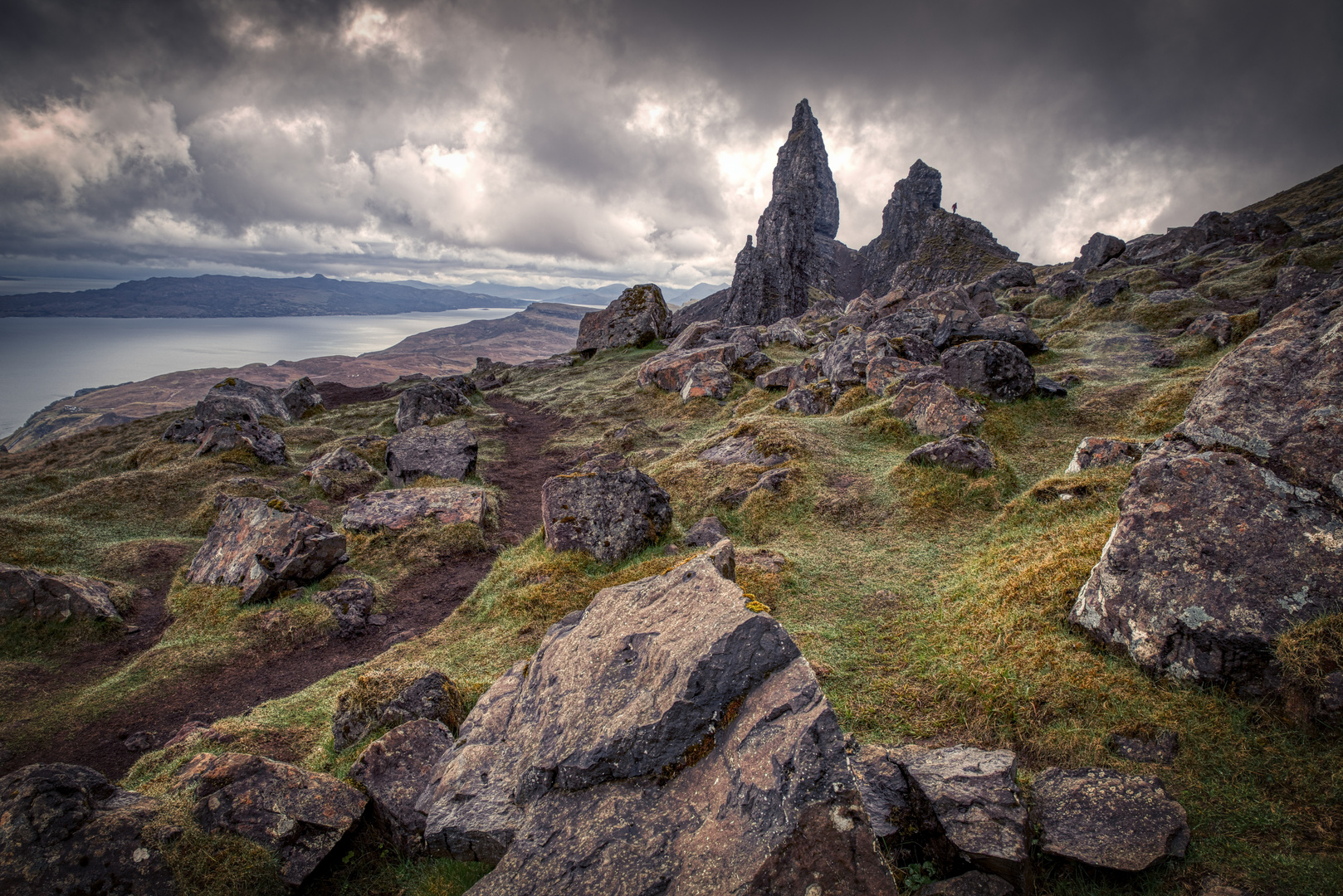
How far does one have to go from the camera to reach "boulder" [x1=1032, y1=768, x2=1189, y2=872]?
4.87 m

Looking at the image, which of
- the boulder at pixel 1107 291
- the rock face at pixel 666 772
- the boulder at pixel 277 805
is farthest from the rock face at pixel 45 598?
the boulder at pixel 1107 291

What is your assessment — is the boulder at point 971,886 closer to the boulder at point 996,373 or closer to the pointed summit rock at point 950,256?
the boulder at point 996,373

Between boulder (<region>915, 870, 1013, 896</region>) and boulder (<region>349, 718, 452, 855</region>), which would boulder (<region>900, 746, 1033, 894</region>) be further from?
boulder (<region>349, 718, 452, 855</region>)

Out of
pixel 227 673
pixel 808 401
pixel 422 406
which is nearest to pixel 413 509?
pixel 227 673

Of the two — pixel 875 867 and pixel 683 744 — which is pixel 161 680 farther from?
pixel 875 867

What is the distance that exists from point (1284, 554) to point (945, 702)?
4.58 m

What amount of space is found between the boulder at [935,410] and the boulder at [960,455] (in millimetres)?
1666

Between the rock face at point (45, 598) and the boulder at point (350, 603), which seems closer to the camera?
the rock face at point (45, 598)

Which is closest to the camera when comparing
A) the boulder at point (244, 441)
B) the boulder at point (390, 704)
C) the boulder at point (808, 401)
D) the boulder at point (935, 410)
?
the boulder at point (390, 704)

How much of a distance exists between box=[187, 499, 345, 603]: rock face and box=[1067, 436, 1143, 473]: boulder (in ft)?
65.5

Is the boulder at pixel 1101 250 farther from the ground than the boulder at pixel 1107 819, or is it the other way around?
the boulder at pixel 1101 250

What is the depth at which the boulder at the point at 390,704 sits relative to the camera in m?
8.61

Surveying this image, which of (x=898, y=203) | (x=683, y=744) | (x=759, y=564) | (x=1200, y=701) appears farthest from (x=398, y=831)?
(x=898, y=203)

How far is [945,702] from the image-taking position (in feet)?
25.7
